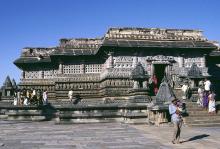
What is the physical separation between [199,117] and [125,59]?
11408 millimetres

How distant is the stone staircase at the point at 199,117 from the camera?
1708cm

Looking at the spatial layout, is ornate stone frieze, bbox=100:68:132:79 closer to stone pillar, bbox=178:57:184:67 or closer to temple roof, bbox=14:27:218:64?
temple roof, bbox=14:27:218:64

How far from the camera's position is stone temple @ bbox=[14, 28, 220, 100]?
27.7 metres

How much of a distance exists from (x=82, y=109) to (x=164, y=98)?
185 inches

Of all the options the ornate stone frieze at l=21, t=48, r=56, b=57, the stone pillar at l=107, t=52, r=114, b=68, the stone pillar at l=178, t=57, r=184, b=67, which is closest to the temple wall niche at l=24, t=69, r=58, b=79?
the ornate stone frieze at l=21, t=48, r=56, b=57

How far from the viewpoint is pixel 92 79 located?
3100 cm

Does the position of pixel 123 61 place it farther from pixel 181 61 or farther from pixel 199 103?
pixel 199 103

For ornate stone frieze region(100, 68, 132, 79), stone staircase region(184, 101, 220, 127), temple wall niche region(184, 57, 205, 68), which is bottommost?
stone staircase region(184, 101, 220, 127)

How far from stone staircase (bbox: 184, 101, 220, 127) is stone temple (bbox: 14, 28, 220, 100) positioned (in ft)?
22.9

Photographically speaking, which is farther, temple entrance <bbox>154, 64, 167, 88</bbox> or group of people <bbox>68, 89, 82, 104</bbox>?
group of people <bbox>68, 89, 82, 104</bbox>

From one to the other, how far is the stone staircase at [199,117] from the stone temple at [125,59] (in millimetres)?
6968

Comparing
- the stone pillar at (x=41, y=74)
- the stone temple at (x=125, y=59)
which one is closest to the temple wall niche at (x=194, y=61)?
the stone temple at (x=125, y=59)

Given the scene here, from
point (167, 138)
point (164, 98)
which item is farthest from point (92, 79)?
point (167, 138)

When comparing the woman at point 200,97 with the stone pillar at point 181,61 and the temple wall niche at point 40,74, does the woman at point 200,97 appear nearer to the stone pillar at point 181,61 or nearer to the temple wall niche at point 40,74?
the stone pillar at point 181,61
